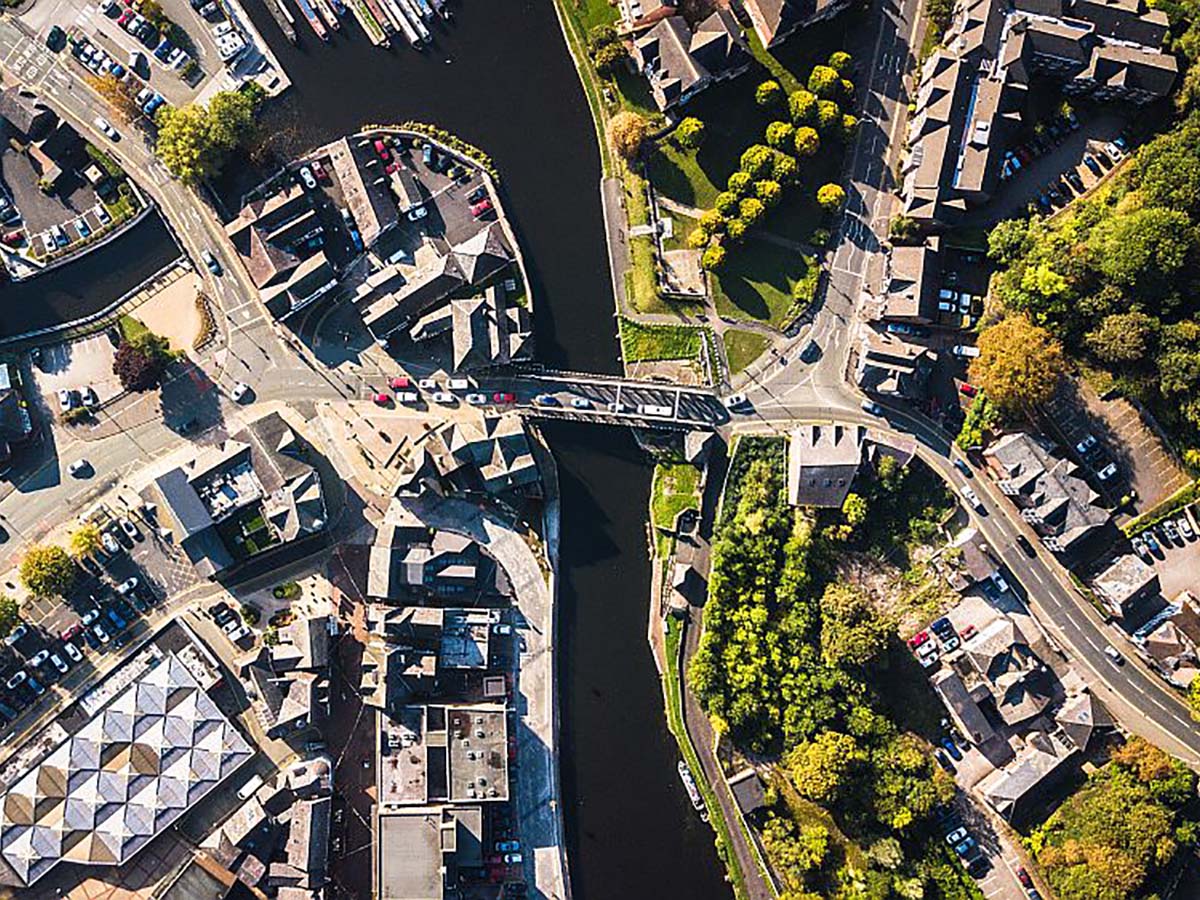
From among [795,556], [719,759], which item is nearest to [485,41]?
[795,556]

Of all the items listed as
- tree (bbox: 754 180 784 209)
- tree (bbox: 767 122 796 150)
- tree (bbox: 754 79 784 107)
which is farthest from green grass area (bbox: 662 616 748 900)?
tree (bbox: 754 79 784 107)

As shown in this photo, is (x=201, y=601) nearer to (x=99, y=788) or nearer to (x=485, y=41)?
(x=99, y=788)

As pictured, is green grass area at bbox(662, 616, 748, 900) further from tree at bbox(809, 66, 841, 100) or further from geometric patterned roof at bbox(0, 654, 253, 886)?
tree at bbox(809, 66, 841, 100)

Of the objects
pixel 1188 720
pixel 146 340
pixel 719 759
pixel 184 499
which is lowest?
pixel 1188 720

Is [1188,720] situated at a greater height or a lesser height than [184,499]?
lesser

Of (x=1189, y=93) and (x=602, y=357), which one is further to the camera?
(x=602, y=357)

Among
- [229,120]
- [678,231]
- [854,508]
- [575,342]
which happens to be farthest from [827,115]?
[229,120]

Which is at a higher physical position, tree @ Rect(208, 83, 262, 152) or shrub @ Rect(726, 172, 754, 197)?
tree @ Rect(208, 83, 262, 152)
